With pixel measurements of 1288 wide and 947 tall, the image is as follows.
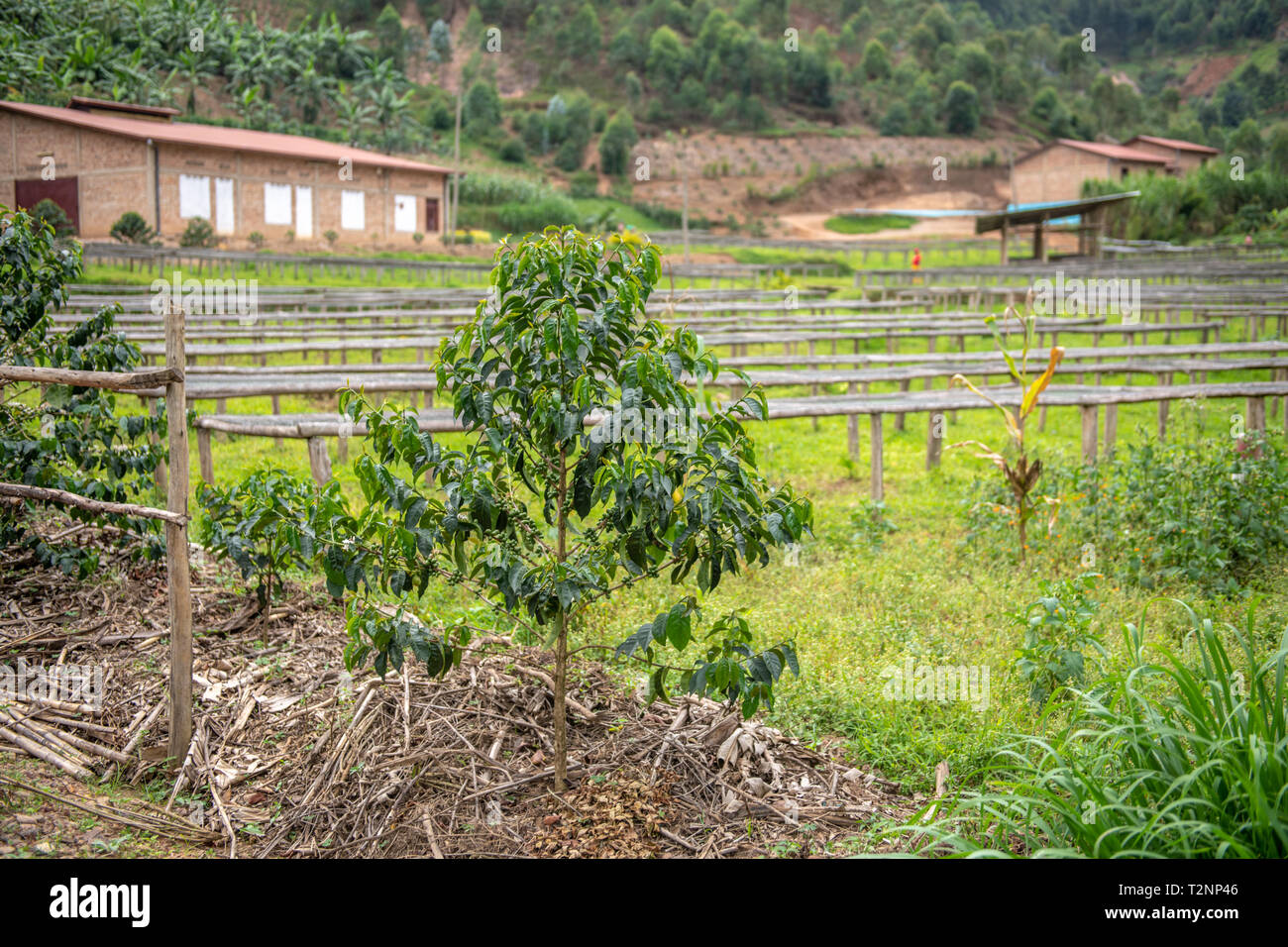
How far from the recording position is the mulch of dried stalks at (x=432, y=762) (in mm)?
3543

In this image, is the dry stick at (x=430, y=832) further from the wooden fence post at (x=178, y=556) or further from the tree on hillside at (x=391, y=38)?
the tree on hillside at (x=391, y=38)

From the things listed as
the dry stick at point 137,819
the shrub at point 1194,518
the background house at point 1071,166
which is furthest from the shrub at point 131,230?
the background house at point 1071,166

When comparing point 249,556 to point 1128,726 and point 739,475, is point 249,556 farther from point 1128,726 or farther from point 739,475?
point 1128,726

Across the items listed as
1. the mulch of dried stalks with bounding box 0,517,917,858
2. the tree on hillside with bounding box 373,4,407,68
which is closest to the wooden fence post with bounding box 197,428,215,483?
the mulch of dried stalks with bounding box 0,517,917,858

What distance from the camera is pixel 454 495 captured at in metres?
3.36

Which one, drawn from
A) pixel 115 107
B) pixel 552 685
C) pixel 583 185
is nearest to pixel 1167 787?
pixel 552 685

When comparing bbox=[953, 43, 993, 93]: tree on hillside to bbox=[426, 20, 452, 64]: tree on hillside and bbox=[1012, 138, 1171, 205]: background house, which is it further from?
bbox=[426, 20, 452, 64]: tree on hillside

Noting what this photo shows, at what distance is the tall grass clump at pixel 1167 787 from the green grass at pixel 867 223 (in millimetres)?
56477

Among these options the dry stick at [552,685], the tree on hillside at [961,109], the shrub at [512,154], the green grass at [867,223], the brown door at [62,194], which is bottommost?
the dry stick at [552,685]

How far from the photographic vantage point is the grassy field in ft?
14.3

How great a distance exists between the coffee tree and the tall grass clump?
0.84 m

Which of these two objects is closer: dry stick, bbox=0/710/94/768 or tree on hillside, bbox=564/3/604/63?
dry stick, bbox=0/710/94/768
